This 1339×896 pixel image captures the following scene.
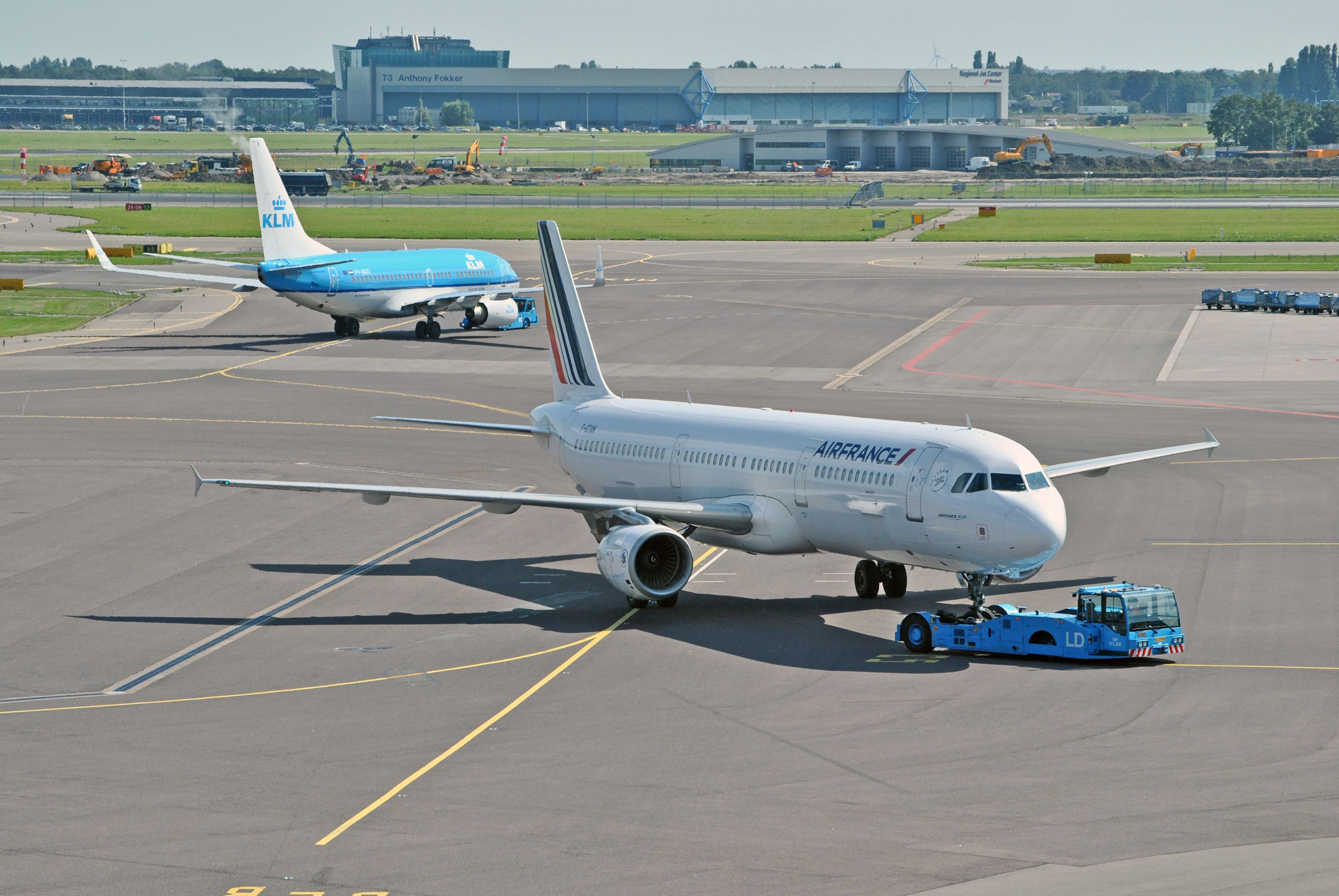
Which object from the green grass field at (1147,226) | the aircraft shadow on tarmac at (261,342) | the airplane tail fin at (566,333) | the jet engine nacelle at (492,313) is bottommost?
the aircraft shadow on tarmac at (261,342)

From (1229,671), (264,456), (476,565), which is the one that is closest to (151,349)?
(264,456)

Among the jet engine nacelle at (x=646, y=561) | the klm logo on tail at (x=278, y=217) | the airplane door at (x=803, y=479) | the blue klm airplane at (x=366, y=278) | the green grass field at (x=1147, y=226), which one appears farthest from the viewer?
the green grass field at (x=1147, y=226)

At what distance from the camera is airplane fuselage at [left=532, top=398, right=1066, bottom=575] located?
3375 centimetres

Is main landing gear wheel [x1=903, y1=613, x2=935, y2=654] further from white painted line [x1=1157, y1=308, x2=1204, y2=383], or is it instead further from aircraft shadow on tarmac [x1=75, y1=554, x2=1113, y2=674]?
white painted line [x1=1157, y1=308, x2=1204, y2=383]

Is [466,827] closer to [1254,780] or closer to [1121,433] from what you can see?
[1254,780]

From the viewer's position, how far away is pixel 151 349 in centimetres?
8931

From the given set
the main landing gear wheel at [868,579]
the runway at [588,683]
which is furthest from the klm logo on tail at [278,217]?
the main landing gear wheel at [868,579]

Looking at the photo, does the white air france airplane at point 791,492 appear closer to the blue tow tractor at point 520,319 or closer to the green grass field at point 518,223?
the blue tow tractor at point 520,319

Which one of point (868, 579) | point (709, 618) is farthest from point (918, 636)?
point (709, 618)

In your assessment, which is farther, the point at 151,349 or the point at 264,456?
the point at 151,349

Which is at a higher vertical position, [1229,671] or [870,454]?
[870,454]

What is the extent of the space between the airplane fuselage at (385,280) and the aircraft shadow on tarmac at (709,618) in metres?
46.0

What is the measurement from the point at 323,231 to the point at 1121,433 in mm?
114395

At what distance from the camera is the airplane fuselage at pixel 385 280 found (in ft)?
284
